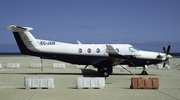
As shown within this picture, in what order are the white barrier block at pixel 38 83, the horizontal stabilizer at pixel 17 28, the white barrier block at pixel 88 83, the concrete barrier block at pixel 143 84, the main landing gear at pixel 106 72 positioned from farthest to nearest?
the main landing gear at pixel 106 72
the horizontal stabilizer at pixel 17 28
the concrete barrier block at pixel 143 84
the white barrier block at pixel 88 83
the white barrier block at pixel 38 83

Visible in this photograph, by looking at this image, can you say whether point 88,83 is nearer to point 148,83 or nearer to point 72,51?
point 148,83

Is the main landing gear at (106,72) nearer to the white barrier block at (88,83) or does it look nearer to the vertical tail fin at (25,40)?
the white barrier block at (88,83)

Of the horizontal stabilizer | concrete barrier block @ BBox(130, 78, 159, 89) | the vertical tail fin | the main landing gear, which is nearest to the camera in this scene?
concrete barrier block @ BBox(130, 78, 159, 89)

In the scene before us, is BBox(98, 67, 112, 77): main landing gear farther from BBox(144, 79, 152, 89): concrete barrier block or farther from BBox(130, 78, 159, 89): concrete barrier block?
BBox(144, 79, 152, 89): concrete barrier block

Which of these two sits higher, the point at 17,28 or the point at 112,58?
the point at 17,28

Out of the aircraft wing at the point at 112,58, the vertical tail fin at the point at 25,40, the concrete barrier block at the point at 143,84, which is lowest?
the concrete barrier block at the point at 143,84

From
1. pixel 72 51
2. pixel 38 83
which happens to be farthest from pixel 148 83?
pixel 72 51

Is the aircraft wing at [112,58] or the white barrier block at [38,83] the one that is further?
the aircraft wing at [112,58]

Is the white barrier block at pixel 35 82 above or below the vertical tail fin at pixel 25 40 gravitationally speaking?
below

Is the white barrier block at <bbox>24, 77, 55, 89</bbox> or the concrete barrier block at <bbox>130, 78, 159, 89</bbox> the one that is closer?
the white barrier block at <bbox>24, 77, 55, 89</bbox>

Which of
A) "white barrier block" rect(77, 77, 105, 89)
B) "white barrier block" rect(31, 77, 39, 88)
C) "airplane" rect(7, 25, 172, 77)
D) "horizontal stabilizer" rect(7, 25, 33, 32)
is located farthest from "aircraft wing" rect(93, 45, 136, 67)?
"horizontal stabilizer" rect(7, 25, 33, 32)

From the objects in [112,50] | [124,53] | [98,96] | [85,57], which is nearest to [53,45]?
[85,57]

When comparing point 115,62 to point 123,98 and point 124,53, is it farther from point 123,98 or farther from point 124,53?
point 123,98

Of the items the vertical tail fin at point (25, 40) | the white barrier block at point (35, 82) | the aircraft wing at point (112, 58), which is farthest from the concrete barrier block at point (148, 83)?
the vertical tail fin at point (25, 40)
